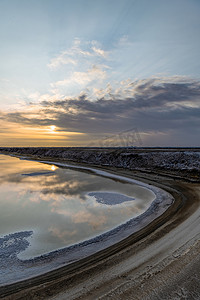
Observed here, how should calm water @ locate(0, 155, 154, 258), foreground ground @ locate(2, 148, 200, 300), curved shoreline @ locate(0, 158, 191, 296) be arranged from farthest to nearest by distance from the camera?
calm water @ locate(0, 155, 154, 258) < curved shoreline @ locate(0, 158, 191, 296) < foreground ground @ locate(2, 148, 200, 300)

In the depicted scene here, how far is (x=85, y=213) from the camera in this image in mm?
11727

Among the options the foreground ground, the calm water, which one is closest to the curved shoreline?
the foreground ground

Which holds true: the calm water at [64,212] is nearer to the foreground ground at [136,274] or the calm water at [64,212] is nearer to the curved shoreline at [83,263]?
the curved shoreline at [83,263]

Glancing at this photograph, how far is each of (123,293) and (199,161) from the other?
29.6 metres

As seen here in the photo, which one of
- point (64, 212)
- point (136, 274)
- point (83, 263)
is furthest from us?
point (64, 212)

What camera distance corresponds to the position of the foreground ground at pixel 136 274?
4.89m

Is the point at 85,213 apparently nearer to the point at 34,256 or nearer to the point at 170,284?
the point at 34,256

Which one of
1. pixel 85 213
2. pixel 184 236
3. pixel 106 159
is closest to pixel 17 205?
pixel 85 213

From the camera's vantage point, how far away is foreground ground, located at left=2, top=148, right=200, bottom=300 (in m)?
4.89

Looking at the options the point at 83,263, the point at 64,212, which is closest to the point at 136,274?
the point at 83,263

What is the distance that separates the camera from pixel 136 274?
18.4 ft

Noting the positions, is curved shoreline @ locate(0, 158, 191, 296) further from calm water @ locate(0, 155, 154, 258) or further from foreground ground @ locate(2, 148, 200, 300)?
calm water @ locate(0, 155, 154, 258)

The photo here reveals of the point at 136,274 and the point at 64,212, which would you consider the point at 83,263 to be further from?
the point at 64,212

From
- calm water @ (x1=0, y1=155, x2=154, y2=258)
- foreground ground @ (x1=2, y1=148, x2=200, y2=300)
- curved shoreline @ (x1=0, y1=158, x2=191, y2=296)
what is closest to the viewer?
foreground ground @ (x1=2, y1=148, x2=200, y2=300)
